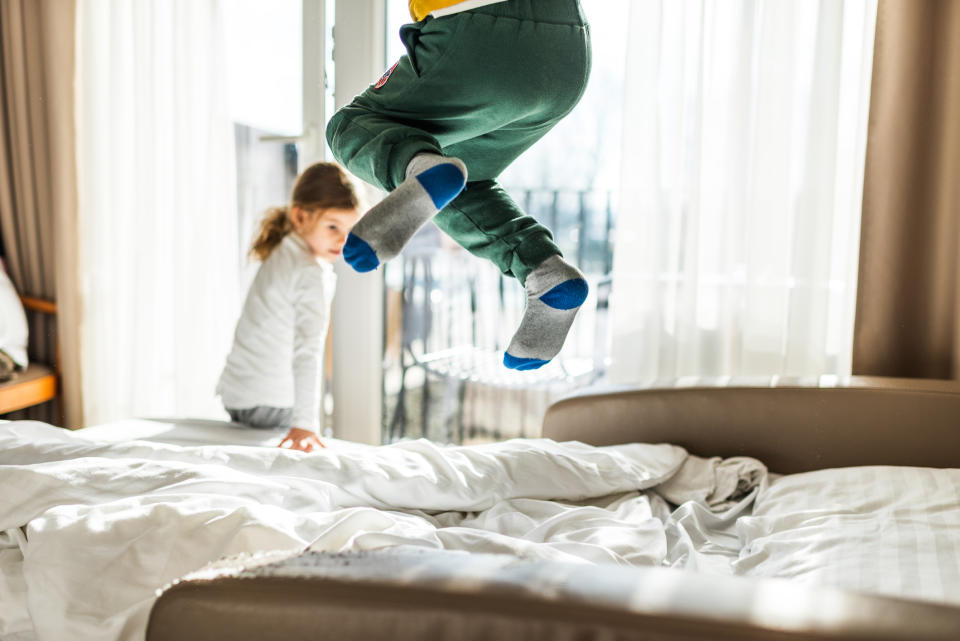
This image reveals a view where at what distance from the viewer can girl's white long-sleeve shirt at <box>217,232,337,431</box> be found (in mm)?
2350

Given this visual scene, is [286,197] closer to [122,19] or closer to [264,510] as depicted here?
[122,19]

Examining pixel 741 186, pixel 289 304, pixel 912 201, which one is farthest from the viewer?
pixel 289 304

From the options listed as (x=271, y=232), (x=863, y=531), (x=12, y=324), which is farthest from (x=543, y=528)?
(x=12, y=324)

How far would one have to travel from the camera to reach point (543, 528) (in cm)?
131

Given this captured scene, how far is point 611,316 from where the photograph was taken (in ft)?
8.03

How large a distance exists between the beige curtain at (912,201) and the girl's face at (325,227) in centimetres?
143

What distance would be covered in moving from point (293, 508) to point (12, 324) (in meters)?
2.08

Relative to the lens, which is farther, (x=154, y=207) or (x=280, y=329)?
(x=154, y=207)

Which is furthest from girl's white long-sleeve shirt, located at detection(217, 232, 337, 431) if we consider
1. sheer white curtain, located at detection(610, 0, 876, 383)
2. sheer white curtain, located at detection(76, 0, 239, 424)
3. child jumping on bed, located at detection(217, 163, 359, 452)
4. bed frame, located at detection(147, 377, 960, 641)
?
bed frame, located at detection(147, 377, 960, 641)

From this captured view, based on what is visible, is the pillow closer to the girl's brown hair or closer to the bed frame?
the bed frame

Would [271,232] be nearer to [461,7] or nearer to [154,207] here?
[154,207]

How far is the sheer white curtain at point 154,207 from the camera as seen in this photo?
9.40 feet

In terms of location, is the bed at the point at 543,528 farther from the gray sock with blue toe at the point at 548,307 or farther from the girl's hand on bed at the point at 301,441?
the girl's hand on bed at the point at 301,441

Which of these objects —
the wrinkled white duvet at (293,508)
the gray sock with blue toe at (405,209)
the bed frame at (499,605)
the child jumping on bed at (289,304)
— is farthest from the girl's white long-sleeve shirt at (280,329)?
the bed frame at (499,605)
